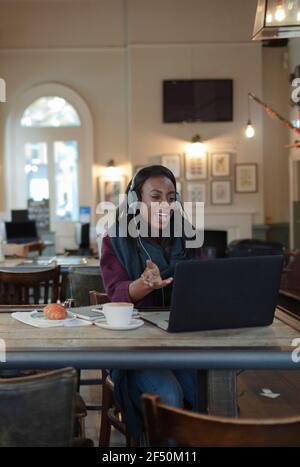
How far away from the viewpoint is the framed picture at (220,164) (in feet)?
32.9

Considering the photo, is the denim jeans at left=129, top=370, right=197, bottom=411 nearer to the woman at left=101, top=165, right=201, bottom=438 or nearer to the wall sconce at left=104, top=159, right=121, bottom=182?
the woman at left=101, top=165, right=201, bottom=438

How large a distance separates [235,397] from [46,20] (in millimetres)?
9701

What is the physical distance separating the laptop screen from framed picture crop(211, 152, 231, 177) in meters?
3.13

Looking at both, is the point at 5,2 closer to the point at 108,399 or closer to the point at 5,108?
Answer: the point at 5,108

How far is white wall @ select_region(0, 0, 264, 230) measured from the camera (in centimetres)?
997

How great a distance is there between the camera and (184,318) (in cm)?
179

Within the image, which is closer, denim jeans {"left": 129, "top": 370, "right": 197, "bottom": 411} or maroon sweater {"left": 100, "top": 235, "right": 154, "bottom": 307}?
denim jeans {"left": 129, "top": 370, "right": 197, "bottom": 411}

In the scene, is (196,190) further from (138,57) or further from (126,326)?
(126,326)

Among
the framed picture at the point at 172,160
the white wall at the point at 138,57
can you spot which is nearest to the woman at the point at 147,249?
the framed picture at the point at 172,160

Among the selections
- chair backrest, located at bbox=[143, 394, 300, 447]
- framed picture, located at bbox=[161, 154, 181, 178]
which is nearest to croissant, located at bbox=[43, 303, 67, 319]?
chair backrest, located at bbox=[143, 394, 300, 447]

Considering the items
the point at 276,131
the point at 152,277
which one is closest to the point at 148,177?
the point at 152,277

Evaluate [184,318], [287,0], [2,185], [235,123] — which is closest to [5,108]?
[2,185]

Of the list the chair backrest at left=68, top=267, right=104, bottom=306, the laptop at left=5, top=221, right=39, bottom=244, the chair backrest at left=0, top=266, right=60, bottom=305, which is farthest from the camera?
the laptop at left=5, top=221, right=39, bottom=244

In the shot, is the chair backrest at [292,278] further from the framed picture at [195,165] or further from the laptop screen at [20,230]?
the framed picture at [195,165]
